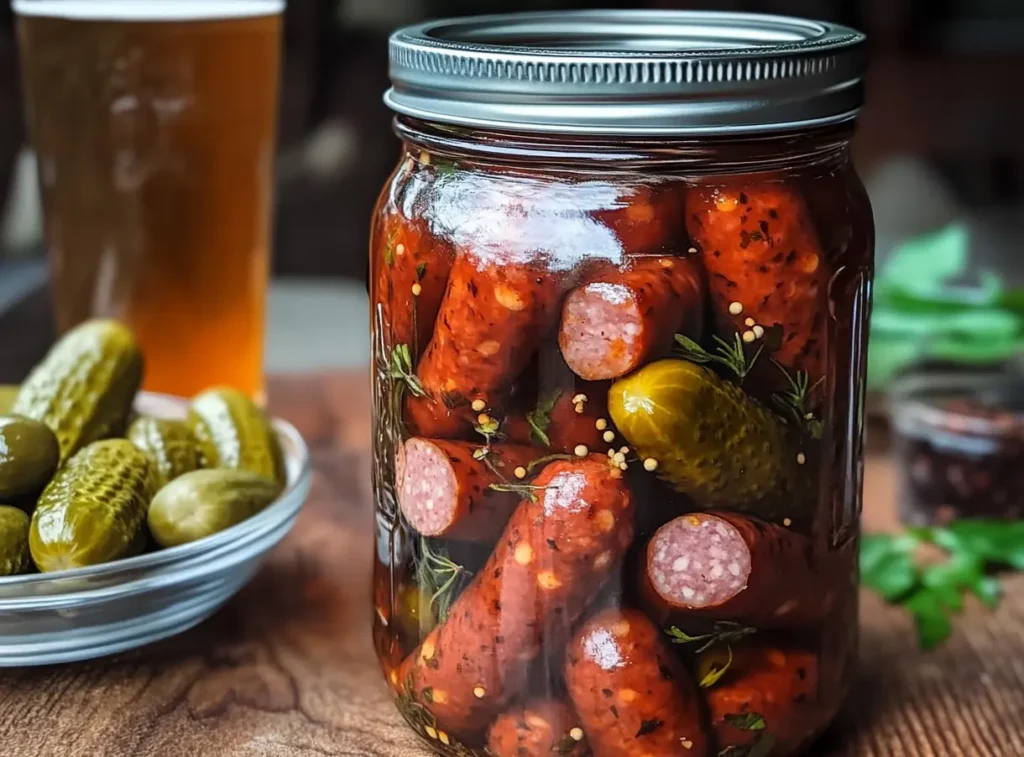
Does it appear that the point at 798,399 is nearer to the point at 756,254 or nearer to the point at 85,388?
the point at 756,254

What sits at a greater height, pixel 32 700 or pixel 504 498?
pixel 504 498

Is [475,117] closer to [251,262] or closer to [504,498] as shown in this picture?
[504,498]

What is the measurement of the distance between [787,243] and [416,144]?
19 centimetres

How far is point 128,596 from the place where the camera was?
68 centimetres

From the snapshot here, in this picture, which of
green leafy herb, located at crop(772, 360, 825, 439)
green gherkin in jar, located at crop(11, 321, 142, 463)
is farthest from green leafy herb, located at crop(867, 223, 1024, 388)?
green gherkin in jar, located at crop(11, 321, 142, 463)

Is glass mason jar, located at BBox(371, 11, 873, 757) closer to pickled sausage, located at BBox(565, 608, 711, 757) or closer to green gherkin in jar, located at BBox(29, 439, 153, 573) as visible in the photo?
pickled sausage, located at BBox(565, 608, 711, 757)

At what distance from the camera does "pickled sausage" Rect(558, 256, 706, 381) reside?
55 centimetres

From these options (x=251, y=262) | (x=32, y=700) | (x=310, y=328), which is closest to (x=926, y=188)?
(x=310, y=328)

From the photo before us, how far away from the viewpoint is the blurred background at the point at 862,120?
2166 millimetres

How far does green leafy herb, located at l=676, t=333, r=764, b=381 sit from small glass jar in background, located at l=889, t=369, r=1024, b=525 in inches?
17.4

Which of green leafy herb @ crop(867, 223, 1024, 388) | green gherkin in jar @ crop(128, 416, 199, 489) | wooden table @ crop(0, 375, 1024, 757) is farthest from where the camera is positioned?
green leafy herb @ crop(867, 223, 1024, 388)

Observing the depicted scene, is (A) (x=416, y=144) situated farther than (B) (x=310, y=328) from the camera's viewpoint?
No

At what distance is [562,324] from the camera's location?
1.85 ft

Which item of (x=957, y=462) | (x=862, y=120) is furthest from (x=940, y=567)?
(x=862, y=120)
